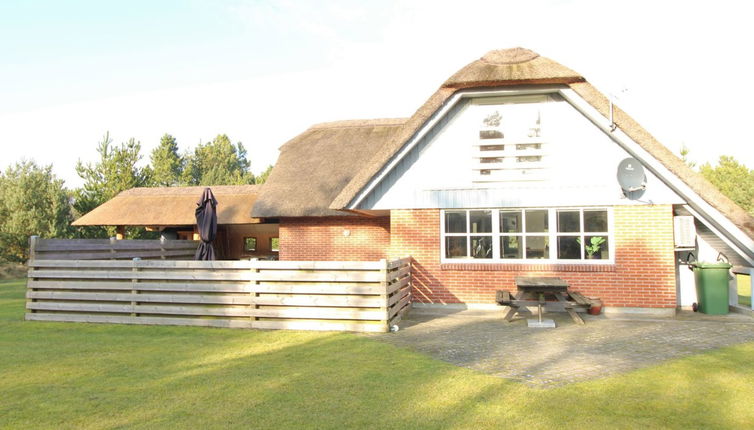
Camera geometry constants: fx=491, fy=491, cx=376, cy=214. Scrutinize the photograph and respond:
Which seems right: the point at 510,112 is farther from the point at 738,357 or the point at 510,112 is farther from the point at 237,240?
the point at 237,240

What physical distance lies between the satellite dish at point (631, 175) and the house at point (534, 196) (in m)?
0.02

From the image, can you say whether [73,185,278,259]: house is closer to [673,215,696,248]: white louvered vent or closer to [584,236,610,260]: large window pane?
[584,236,610,260]: large window pane

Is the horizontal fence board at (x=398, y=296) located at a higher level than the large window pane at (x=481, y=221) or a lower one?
lower

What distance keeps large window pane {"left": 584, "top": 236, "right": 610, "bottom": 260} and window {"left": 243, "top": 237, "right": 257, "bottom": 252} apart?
622 inches

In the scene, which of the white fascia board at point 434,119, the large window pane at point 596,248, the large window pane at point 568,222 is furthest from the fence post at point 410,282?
the large window pane at point 596,248

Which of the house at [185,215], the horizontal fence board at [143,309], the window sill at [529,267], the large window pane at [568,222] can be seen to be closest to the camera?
the horizontal fence board at [143,309]

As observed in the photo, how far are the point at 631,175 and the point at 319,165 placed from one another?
32.8 ft

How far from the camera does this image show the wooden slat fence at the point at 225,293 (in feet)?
30.7

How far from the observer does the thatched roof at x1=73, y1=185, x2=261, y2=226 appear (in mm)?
20422

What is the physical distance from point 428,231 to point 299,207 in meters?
5.12

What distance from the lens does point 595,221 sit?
11.4m

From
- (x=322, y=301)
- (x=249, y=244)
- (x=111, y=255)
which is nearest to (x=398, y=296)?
(x=322, y=301)

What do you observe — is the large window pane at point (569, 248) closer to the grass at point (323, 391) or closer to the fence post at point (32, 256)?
the grass at point (323, 391)

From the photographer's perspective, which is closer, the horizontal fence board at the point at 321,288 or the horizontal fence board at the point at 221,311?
the horizontal fence board at the point at 321,288
